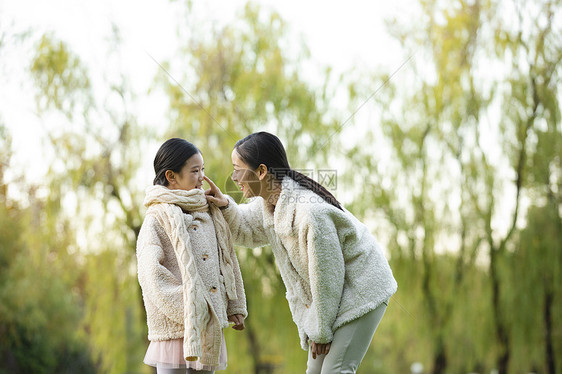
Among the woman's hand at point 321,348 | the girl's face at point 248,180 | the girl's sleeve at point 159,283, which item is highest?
the girl's face at point 248,180

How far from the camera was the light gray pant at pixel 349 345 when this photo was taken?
1.95 m

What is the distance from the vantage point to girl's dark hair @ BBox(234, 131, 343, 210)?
2.05 m

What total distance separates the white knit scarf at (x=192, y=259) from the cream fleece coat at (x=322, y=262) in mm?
188

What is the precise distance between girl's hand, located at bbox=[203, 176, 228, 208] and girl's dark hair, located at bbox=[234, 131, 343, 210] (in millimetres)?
169

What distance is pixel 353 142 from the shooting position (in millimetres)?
7281

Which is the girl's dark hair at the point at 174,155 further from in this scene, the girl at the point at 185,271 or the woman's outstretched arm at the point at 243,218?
the woman's outstretched arm at the point at 243,218

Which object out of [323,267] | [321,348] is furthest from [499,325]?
[323,267]

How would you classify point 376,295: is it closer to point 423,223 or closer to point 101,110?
point 423,223

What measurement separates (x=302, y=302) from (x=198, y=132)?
5036mm

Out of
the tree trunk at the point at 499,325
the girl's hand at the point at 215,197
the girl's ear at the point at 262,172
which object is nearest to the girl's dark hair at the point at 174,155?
the girl's hand at the point at 215,197

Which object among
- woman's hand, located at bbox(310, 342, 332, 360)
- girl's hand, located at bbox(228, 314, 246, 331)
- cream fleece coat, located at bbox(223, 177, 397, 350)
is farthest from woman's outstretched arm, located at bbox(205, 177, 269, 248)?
woman's hand, located at bbox(310, 342, 332, 360)

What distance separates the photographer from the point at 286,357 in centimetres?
702

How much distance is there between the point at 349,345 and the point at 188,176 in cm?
81

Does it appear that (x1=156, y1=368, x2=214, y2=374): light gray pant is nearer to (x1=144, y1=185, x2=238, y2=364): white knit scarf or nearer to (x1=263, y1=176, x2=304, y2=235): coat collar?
(x1=144, y1=185, x2=238, y2=364): white knit scarf
